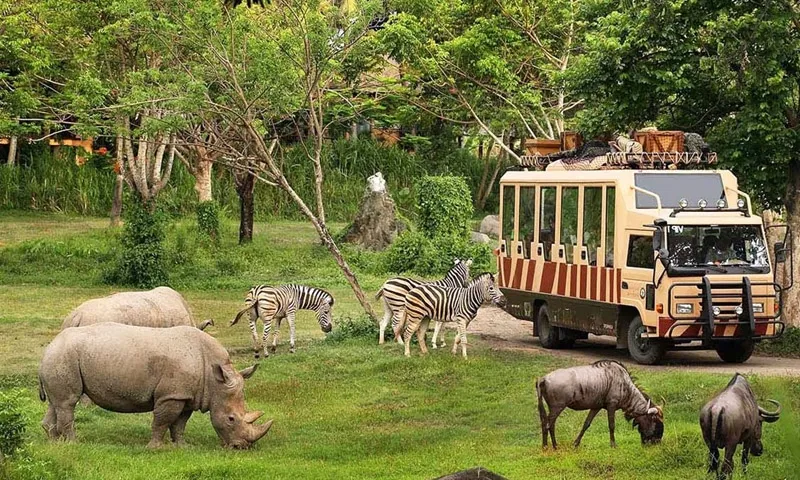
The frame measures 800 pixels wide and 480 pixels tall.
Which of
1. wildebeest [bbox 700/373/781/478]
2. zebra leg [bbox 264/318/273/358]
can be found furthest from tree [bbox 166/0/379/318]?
wildebeest [bbox 700/373/781/478]

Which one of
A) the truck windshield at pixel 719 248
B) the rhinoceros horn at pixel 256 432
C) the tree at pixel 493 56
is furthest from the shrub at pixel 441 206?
the rhinoceros horn at pixel 256 432

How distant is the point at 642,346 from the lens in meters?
18.3

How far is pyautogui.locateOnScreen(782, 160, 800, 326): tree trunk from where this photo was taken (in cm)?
1992

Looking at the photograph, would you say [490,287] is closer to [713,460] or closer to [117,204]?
[713,460]

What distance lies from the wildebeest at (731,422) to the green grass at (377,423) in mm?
276

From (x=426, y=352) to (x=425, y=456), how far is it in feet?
21.1

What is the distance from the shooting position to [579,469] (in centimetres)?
1146

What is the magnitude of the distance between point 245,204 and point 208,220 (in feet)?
3.45

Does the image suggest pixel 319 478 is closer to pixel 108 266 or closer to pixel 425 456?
pixel 425 456

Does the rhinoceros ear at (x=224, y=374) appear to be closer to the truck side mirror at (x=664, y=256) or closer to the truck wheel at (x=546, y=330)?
the truck side mirror at (x=664, y=256)

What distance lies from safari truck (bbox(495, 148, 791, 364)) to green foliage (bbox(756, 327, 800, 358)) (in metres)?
0.98

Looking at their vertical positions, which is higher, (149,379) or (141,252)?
(141,252)

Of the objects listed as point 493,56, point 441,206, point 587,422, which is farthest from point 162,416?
point 441,206

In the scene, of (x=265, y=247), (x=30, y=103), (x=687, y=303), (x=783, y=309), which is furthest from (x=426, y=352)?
(x=265, y=247)
